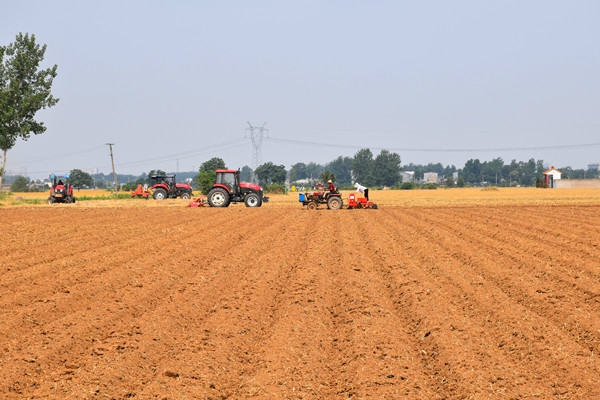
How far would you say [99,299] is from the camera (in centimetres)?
754

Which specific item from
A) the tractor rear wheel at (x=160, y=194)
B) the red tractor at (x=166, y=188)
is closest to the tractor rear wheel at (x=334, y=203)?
the red tractor at (x=166, y=188)

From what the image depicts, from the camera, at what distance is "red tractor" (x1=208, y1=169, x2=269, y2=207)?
2503 centimetres

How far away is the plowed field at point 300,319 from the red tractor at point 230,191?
1213cm

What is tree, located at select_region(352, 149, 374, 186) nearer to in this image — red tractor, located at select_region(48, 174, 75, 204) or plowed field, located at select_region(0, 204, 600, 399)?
red tractor, located at select_region(48, 174, 75, 204)

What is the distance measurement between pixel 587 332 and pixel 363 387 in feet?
10.8

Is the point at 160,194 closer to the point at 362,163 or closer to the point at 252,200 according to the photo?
the point at 252,200

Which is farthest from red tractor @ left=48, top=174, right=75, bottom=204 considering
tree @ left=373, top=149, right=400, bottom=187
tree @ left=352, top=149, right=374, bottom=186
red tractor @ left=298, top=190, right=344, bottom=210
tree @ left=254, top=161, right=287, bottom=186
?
tree @ left=352, top=149, right=374, bottom=186

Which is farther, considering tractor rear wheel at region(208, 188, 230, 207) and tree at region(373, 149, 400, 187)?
tree at region(373, 149, 400, 187)

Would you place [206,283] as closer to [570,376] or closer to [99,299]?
[99,299]

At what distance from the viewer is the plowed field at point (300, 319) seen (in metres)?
4.71

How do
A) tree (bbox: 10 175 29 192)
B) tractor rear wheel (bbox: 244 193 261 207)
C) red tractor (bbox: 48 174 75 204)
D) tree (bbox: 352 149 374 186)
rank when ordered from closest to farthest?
tractor rear wheel (bbox: 244 193 261 207) → red tractor (bbox: 48 174 75 204) → tree (bbox: 10 175 29 192) → tree (bbox: 352 149 374 186)

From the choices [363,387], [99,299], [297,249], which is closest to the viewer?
[363,387]

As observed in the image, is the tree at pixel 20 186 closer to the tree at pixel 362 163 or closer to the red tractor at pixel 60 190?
the red tractor at pixel 60 190

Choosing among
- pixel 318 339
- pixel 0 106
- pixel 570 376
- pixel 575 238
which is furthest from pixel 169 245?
pixel 0 106
